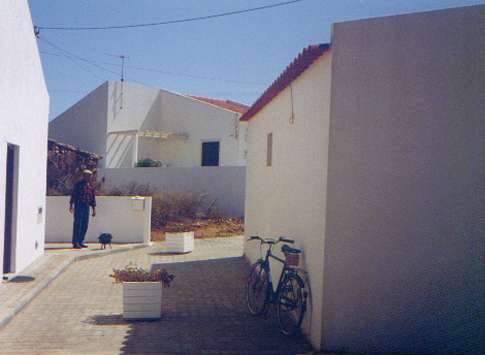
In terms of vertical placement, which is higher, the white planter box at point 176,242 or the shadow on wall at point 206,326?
the white planter box at point 176,242

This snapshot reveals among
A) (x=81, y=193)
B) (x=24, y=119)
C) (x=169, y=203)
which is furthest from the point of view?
(x=169, y=203)

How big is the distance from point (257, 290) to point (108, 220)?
8.04 meters

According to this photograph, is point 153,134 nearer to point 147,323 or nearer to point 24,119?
point 24,119

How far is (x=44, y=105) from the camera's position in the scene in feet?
37.4

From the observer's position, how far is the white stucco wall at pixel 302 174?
19.1 ft

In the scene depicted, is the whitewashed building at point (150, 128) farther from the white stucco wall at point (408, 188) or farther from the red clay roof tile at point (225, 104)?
the white stucco wall at point (408, 188)

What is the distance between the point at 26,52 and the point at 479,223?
7.84 meters

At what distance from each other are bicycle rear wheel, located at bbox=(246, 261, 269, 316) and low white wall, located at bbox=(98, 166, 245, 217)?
12.8m

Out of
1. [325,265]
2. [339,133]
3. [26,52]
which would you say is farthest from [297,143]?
[26,52]

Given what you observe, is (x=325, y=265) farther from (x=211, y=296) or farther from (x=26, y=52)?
(x=26, y=52)

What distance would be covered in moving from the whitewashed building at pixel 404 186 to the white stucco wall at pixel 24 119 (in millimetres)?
5061

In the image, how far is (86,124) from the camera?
2688 centimetres

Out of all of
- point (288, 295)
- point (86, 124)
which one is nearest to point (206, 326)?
point (288, 295)

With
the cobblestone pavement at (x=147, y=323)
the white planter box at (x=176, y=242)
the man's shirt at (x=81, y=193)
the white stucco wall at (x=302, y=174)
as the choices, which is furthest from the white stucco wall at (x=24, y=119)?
the white stucco wall at (x=302, y=174)
